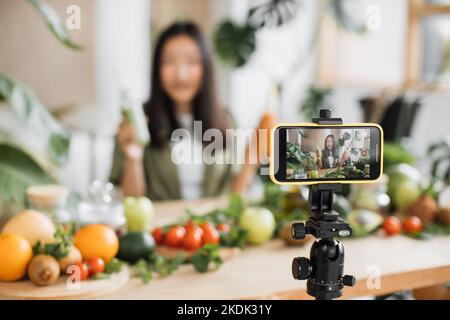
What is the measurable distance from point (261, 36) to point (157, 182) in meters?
2.52

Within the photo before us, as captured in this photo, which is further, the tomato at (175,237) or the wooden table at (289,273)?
the tomato at (175,237)

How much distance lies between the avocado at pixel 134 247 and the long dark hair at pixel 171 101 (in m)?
1.23

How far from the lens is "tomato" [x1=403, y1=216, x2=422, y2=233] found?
1724mm

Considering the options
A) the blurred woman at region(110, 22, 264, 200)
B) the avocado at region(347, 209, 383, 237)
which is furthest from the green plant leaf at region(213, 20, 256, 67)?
the avocado at region(347, 209, 383, 237)

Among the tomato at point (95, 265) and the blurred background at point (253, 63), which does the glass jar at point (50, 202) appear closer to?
the tomato at point (95, 265)

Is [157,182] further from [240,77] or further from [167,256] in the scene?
[240,77]

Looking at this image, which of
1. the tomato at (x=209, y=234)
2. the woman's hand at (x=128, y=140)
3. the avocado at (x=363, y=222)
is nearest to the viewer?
the tomato at (x=209, y=234)

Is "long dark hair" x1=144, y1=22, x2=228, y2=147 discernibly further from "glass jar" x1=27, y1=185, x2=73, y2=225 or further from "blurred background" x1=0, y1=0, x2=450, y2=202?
"glass jar" x1=27, y1=185, x2=73, y2=225

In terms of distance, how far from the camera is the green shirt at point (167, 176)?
2.66m

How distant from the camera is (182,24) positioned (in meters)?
2.60

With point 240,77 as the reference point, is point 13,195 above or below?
below

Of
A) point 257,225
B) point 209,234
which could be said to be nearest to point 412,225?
point 257,225

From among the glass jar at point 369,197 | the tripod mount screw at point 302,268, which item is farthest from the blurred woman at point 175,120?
the tripod mount screw at point 302,268
